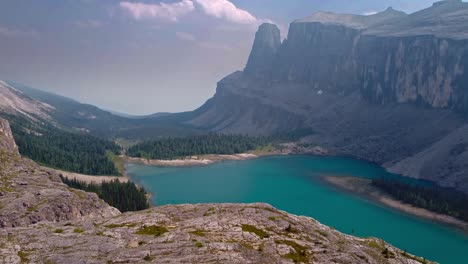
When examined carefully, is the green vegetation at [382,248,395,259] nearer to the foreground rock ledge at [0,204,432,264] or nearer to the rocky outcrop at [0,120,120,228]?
the foreground rock ledge at [0,204,432,264]

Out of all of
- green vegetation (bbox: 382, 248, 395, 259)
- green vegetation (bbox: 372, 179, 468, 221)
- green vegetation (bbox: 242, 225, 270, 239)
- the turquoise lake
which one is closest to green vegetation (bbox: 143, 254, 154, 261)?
green vegetation (bbox: 242, 225, 270, 239)

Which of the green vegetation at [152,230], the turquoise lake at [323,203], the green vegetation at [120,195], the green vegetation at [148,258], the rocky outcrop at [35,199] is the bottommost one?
the turquoise lake at [323,203]

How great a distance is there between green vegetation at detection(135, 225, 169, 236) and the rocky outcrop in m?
39.9

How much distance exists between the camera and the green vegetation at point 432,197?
144875 millimetres

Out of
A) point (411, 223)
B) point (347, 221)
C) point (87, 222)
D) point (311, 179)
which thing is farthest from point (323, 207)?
point (87, 222)

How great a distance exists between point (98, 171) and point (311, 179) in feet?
349

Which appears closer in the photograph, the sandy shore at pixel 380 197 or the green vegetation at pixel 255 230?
the green vegetation at pixel 255 230

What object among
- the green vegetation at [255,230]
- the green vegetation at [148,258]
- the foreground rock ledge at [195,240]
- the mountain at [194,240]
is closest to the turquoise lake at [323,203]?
the mountain at [194,240]

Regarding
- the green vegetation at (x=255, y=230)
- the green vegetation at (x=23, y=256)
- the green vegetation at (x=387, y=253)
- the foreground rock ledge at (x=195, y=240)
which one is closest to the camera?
the green vegetation at (x=23, y=256)

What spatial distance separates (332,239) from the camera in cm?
4944

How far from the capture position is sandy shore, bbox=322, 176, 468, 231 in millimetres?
137500

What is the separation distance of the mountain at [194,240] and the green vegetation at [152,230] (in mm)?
121

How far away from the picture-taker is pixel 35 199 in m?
84.4

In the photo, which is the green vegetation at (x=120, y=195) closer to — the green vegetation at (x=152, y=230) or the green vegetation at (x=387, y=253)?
the green vegetation at (x=152, y=230)
